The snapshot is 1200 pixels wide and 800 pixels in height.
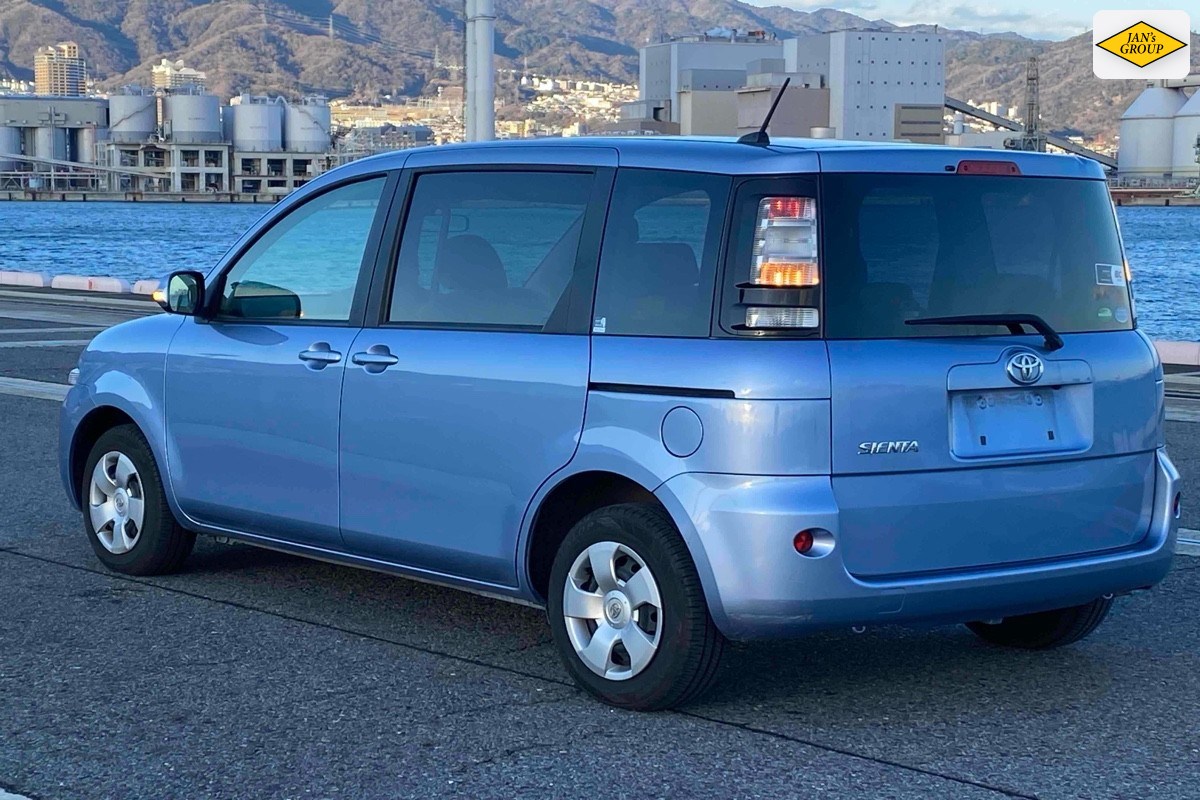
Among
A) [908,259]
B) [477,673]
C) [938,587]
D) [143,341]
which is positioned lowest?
[477,673]

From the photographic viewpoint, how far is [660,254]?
4.78 m

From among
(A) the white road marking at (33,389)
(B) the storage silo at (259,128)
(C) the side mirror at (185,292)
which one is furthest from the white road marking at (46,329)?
(B) the storage silo at (259,128)

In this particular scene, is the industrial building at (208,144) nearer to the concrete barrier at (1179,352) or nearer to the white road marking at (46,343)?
the white road marking at (46,343)

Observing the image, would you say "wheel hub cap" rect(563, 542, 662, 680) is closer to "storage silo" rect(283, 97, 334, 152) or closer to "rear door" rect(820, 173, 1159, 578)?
"rear door" rect(820, 173, 1159, 578)

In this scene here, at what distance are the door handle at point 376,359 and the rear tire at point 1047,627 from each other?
81.5 inches

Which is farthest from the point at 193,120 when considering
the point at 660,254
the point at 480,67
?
the point at 660,254

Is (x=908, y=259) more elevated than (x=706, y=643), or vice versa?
(x=908, y=259)

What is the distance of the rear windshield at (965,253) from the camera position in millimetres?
→ 4535

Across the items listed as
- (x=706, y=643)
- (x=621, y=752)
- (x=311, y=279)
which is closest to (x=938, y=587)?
(x=706, y=643)

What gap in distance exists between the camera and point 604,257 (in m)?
4.93

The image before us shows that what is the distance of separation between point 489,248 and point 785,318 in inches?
49.6

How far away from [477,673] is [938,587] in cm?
150

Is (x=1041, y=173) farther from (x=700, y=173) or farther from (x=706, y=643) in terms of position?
(x=706, y=643)

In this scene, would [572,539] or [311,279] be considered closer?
[572,539]
